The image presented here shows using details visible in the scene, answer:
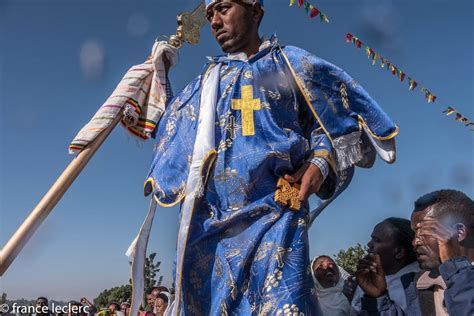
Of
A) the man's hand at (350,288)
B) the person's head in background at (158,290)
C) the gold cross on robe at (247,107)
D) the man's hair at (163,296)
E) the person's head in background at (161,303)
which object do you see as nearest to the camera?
the gold cross on robe at (247,107)

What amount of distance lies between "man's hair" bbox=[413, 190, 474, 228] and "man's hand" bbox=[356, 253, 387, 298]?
1.27 ft

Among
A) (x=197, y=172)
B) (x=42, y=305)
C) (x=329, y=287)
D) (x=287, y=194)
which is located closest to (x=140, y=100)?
(x=197, y=172)

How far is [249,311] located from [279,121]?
955 millimetres

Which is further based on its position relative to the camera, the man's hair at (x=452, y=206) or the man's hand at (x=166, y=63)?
the man's hand at (x=166, y=63)

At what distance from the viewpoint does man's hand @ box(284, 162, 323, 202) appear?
2824mm

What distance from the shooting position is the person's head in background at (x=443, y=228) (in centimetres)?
296

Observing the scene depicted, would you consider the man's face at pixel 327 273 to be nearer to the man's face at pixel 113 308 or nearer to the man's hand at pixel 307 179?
the man's hand at pixel 307 179

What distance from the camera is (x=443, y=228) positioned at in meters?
3.03

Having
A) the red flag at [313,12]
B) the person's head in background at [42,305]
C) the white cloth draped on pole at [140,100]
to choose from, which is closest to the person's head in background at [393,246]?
the white cloth draped on pole at [140,100]

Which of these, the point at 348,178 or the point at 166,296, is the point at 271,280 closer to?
the point at 348,178

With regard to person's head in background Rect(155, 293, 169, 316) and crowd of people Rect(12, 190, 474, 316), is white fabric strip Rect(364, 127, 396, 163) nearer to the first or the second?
crowd of people Rect(12, 190, 474, 316)

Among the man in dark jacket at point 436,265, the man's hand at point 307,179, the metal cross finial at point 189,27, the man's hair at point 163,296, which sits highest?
the metal cross finial at point 189,27

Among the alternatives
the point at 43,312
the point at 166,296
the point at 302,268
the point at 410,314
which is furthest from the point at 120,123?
the point at 43,312

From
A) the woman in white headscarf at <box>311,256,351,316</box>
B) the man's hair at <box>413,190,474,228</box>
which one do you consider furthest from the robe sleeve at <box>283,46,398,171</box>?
the woman in white headscarf at <box>311,256,351,316</box>
